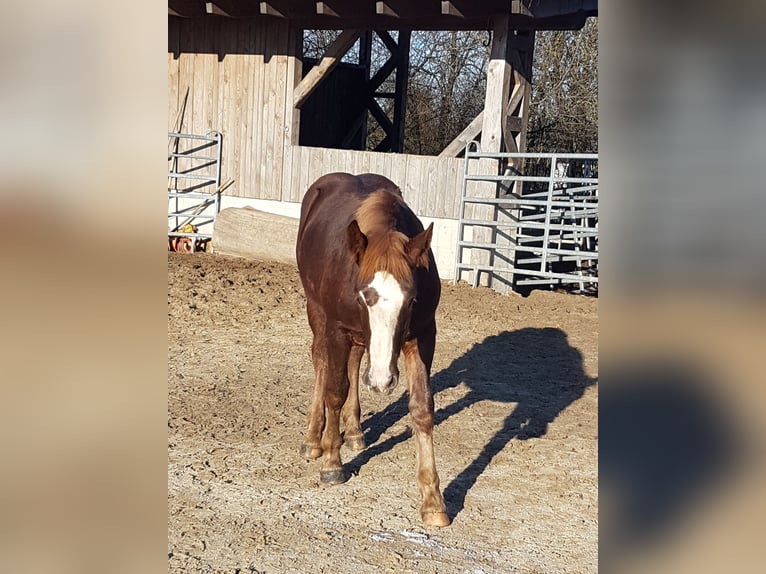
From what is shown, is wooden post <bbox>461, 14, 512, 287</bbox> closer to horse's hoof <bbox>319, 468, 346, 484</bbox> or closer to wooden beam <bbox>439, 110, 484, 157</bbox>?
wooden beam <bbox>439, 110, 484, 157</bbox>

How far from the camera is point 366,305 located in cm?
299

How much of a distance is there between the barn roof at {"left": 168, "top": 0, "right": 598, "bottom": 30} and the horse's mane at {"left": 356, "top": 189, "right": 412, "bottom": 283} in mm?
5534

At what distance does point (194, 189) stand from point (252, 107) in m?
1.60

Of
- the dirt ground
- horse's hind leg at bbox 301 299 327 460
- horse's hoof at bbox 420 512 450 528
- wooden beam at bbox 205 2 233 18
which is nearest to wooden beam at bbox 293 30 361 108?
wooden beam at bbox 205 2 233 18

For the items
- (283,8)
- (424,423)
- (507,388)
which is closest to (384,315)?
(424,423)

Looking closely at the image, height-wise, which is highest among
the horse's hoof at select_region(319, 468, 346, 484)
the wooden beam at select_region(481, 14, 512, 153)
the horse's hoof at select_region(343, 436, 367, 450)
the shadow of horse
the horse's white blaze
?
the wooden beam at select_region(481, 14, 512, 153)

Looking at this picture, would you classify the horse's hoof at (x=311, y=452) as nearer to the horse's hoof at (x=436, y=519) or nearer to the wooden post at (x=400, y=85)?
the horse's hoof at (x=436, y=519)

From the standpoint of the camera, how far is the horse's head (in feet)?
9.53

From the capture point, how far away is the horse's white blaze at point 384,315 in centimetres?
292

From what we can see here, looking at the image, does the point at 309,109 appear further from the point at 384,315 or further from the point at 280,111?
the point at 384,315
